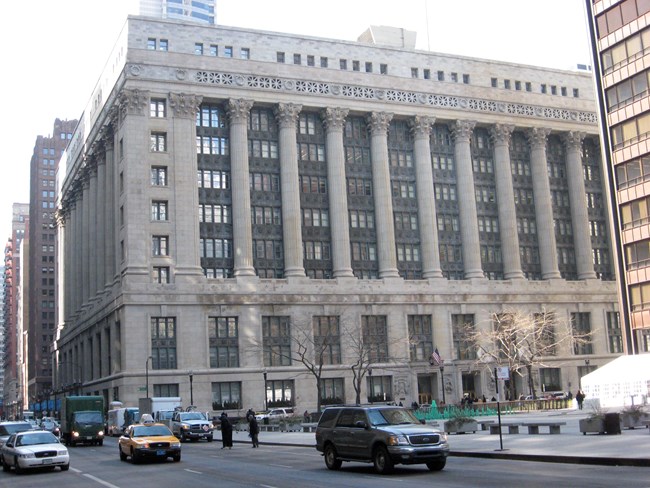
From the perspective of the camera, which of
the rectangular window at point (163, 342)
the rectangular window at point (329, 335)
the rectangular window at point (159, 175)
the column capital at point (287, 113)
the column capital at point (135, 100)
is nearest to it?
the rectangular window at point (163, 342)

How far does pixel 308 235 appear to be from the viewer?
88125mm

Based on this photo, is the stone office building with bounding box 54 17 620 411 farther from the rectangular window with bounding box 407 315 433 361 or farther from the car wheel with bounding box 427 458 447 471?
the car wheel with bounding box 427 458 447 471

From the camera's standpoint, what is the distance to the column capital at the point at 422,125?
307ft

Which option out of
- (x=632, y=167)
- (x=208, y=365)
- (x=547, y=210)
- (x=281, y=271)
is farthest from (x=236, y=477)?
(x=547, y=210)

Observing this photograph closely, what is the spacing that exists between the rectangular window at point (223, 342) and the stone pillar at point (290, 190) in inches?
322

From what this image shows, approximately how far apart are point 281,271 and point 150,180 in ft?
54.5

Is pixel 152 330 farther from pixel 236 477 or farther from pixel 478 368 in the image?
pixel 236 477

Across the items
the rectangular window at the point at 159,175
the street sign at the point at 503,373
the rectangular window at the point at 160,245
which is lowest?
the street sign at the point at 503,373

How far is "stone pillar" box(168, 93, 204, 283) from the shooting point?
81625 millimetres

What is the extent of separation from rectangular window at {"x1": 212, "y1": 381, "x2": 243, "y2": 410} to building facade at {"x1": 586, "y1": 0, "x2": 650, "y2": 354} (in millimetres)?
37644

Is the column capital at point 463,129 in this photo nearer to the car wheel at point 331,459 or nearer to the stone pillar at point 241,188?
the stone pillar at point 241,188

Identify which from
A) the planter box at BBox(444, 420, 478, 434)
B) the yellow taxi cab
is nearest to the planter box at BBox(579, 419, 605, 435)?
the planter box at BBox(444, 420, 478, 434)

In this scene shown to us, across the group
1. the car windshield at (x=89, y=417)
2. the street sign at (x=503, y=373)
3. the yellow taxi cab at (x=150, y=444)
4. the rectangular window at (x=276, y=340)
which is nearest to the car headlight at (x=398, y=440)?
the street sign at (x=503, y=373)

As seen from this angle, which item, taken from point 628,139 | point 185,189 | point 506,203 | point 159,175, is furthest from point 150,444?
point 506,203
